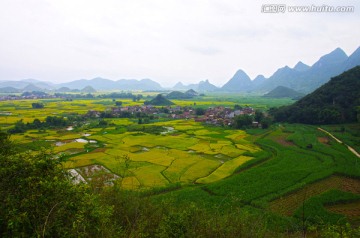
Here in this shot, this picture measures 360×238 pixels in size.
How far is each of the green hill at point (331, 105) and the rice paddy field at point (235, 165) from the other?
427cm

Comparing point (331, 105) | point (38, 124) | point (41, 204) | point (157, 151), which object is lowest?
point (157, 151)

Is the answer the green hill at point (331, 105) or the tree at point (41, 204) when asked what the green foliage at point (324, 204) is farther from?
the green hill at point (331, 105)

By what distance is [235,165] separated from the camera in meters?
27.2

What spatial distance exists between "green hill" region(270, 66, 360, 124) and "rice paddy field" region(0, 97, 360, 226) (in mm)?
4275

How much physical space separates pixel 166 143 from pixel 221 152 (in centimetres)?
872

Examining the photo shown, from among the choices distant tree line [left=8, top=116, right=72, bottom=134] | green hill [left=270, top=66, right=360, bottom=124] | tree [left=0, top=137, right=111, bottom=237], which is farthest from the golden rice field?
green hill [left=270, top=66, right=360, bottom=124]

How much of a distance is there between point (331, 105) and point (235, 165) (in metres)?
34.7

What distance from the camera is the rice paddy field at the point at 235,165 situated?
18.2 m

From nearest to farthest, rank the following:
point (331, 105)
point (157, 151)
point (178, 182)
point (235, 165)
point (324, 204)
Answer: point (324, 204), point (178, 182), point (235, 165), point (157, 151), point (331, 105)

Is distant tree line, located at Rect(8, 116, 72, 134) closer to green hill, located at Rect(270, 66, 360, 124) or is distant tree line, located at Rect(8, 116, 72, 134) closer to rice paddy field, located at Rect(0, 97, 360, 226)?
rice paddy field, located at Rect(0, 97, 360, 226)

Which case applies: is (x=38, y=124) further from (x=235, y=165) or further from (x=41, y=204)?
(x=41, y=204)

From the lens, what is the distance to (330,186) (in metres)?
21.4

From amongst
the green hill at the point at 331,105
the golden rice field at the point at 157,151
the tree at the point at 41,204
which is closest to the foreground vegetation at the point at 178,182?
the tree at the point at 41,204

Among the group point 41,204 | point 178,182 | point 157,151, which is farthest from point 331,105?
point 41,204
